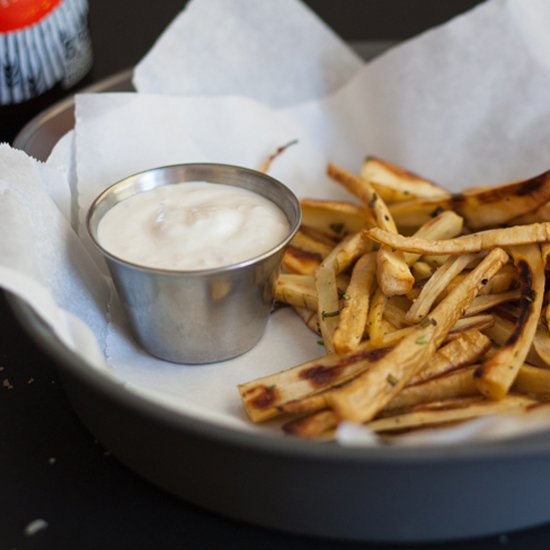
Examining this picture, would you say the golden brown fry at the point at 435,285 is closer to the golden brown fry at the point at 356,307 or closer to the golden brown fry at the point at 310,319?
the golden brown fry at the point at 356,307

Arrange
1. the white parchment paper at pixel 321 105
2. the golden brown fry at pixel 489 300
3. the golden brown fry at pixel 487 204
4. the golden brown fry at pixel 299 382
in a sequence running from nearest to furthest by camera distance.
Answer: the golden brown fry at pixel 299 382, the golden brown fry at pixel 489 300, the golden brown fry at pixel 487 204, the white parchment paper at pixel 321 105

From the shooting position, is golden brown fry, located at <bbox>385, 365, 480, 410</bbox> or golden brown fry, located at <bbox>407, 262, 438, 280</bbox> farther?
golden brown fry, located at <bbox>407, 262, 438, 280</bbox>

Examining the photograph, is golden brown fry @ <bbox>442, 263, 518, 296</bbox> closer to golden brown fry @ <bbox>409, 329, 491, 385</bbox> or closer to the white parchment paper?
golden brown fry @ <bbox>409, 329, 491, 385</bbox>

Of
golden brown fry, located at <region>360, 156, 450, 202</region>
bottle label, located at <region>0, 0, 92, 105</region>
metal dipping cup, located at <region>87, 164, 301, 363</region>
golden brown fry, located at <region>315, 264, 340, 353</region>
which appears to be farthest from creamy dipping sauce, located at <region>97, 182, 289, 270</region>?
bottle label, located at <region>0, 0, 92, 105</region>

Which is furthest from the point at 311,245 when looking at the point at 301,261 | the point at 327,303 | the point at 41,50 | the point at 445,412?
the point at 41,50

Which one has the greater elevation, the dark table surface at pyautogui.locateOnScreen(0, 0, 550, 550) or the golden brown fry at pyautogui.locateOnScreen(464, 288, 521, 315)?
the golden brown fry at pyautogui.locateOnScreen(464, 288, 521, 315)

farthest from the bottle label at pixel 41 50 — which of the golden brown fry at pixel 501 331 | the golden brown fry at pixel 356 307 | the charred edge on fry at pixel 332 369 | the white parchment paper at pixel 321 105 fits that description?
the golden brown fry at pixel 501 331

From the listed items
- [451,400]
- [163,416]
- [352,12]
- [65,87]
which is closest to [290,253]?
[451,400]

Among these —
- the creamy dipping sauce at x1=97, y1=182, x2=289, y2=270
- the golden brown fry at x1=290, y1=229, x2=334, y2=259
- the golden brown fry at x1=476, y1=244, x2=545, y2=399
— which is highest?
the creamy dipping sauce at x1=97, y1=182, x2=289, y2=270

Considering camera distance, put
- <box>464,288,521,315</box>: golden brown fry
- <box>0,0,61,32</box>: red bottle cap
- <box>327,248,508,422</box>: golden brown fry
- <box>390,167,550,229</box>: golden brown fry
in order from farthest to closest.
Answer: <box>0,0,61,32</box>: red bottle cap → <box>390,167,550,229</box>: golden brown fry → <box>464,288,521,315</box>: golden brown fry → <box>327,248,508,422</box>: golden brown fry
